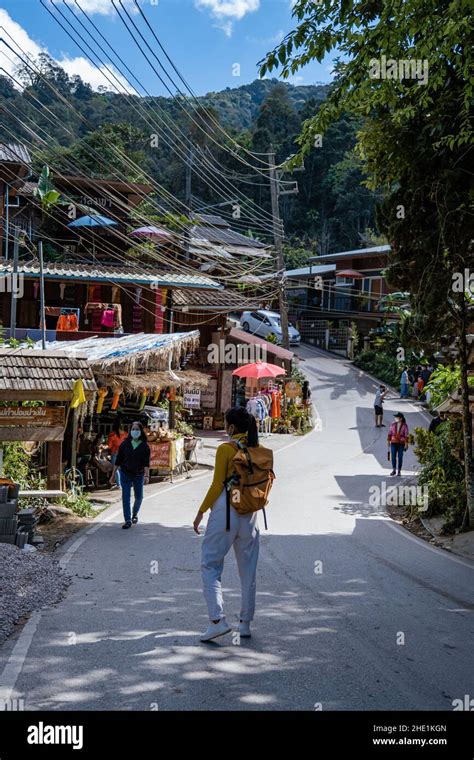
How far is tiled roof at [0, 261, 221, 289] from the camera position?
1067 inches

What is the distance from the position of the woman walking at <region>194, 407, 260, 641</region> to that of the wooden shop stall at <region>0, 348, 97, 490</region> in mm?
6121

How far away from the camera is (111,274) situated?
28266 millimetres

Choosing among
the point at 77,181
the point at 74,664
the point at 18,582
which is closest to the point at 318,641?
the point at 74,664

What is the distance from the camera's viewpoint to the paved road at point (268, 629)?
5055 mm

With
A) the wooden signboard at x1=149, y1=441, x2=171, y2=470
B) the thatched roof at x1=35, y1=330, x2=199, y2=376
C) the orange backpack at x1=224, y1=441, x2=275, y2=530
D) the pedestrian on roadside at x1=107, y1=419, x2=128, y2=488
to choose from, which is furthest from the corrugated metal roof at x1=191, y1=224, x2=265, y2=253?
the orange backpack at x1=224, y1=441, x2=275, y2=530

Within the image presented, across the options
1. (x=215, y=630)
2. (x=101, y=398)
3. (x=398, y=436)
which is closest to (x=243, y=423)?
(x=215, y=630)

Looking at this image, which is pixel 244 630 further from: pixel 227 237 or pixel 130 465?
pixel 227 237

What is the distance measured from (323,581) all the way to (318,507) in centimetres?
643

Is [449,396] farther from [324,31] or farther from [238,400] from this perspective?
[238,400]

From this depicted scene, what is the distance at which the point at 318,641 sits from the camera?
20.5 ft

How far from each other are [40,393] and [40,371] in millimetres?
409

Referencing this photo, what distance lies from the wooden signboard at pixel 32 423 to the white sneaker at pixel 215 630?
259 inches

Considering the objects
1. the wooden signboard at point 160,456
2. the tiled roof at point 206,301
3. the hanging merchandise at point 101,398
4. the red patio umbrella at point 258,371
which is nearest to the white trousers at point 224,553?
the hanging merchandise at point 101,398

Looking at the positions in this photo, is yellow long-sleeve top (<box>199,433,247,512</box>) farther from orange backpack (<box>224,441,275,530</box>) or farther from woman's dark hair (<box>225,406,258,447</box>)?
woman's dark hair (<box>225,406,258,447</box>)
